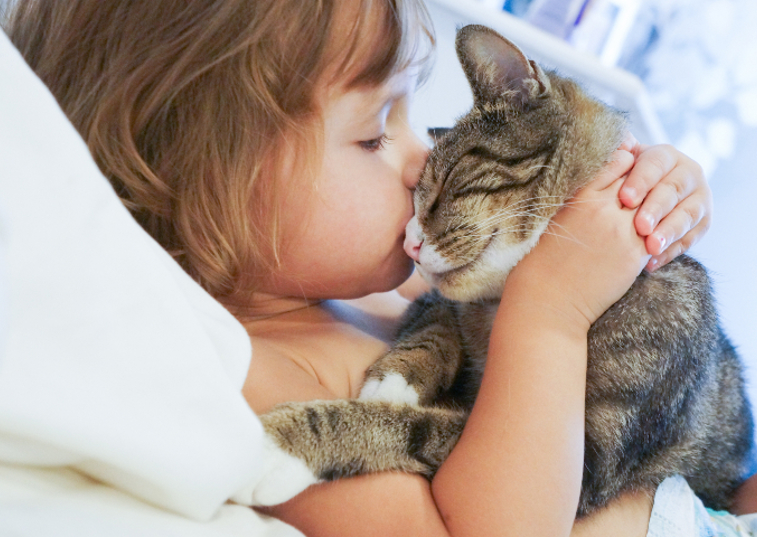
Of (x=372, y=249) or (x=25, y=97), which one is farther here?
(x=372, y=249)

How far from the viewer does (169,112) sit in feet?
3.18

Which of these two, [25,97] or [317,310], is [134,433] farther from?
[317,310]

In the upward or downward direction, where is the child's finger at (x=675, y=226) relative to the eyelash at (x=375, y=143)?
upward

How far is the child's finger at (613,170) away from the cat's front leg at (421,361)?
1.38ft

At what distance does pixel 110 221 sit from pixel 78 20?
545 millimetres

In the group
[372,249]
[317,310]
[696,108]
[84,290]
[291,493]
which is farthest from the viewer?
[696,108]

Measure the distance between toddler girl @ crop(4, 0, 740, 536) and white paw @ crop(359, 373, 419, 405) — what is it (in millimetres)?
69

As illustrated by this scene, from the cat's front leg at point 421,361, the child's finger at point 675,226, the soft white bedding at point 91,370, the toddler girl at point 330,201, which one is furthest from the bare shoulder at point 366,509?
the child's finger at point 675,226

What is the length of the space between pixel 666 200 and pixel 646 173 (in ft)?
0.20

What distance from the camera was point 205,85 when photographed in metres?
0.95

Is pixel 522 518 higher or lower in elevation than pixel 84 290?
lower

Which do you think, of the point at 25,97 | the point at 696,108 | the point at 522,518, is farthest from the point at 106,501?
the point at 696,108

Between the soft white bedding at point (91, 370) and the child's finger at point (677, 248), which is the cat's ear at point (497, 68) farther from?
the soft white bedding at point (91, 370)

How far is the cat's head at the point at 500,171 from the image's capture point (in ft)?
3.38
